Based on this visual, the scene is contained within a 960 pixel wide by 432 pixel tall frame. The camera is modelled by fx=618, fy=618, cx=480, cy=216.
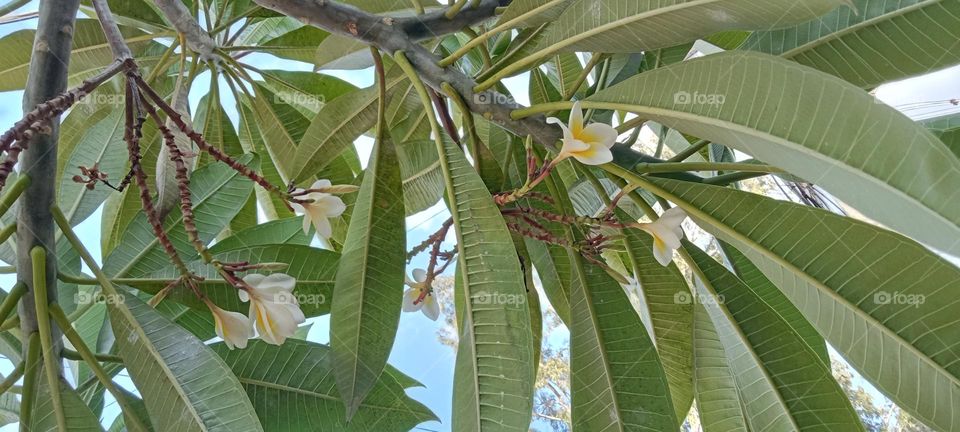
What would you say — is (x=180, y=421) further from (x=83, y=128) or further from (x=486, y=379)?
(x=83, y=128)

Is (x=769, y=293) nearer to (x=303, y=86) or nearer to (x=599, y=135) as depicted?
(x=599, y=135)

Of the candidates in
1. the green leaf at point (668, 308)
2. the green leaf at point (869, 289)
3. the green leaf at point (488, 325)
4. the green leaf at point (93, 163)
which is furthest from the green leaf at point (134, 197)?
the green leaf at point (869, 289)

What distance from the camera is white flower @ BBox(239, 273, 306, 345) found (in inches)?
20.2

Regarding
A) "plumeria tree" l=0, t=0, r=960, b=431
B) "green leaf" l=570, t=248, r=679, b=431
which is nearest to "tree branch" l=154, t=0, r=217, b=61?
"plumeria tree" l=0, t=0, r=960, b=431

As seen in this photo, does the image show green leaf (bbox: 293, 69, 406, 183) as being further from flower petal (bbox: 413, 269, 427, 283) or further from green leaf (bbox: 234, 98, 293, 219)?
green leaf (bbox: 234, 98, 293, 219)

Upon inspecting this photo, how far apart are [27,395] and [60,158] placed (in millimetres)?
563

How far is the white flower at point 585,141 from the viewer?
47 centimetres

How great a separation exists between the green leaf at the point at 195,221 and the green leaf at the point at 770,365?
0.52 metres

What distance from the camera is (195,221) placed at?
2.36 ft

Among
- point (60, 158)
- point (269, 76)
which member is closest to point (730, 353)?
point (269, 76)

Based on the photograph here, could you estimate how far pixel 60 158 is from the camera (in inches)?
36.8

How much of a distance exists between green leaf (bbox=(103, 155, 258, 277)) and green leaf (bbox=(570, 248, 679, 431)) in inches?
16.7

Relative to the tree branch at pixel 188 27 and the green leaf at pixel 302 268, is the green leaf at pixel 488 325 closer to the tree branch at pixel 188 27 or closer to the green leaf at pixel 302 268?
the green leaf at pixel 302 268

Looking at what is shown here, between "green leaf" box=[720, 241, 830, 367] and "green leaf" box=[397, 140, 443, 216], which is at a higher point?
"green leaf" box=[397, 140, 443, 216]
